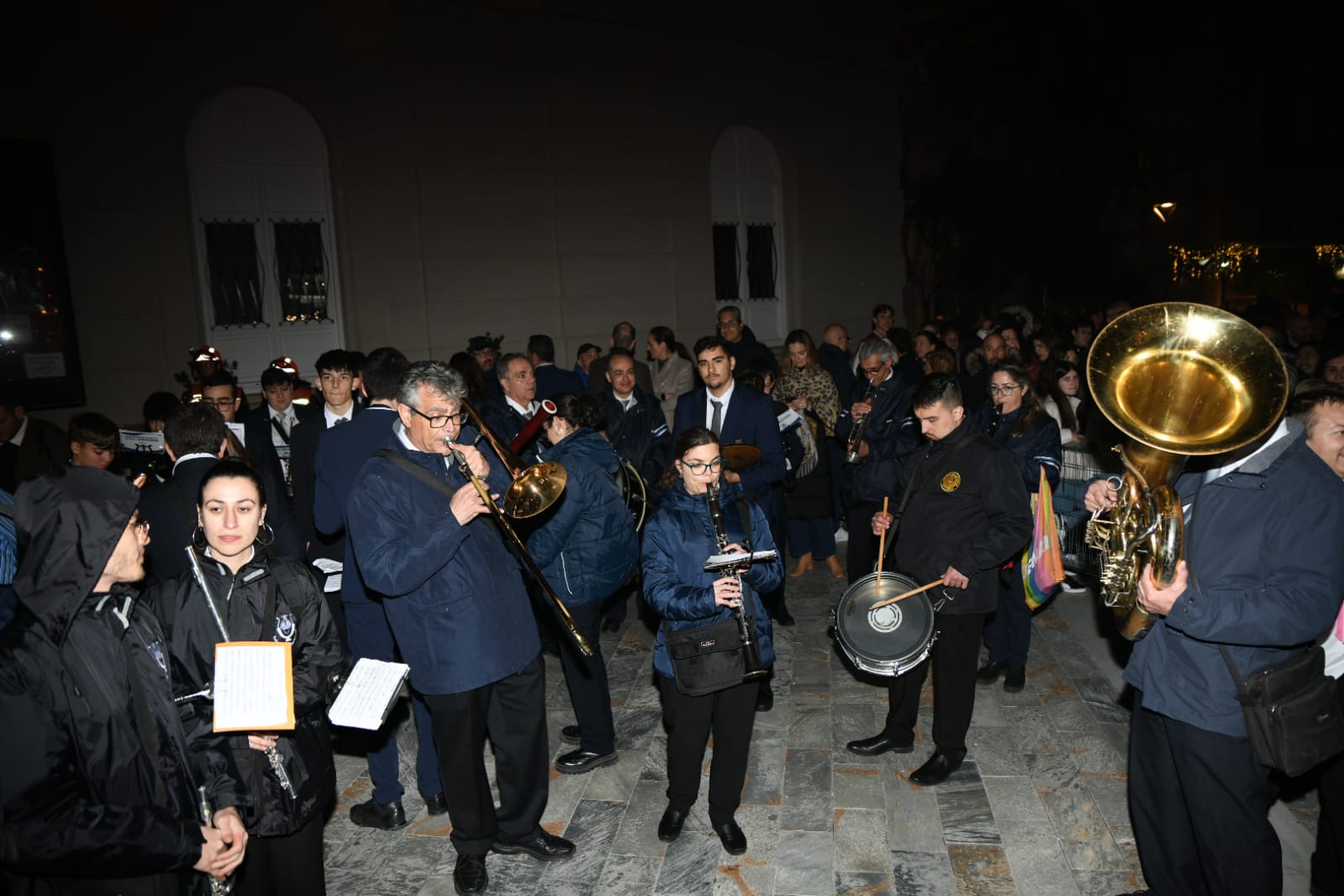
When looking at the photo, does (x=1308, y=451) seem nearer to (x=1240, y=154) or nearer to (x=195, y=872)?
(x=195, y=872)

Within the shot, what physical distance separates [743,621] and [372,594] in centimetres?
192

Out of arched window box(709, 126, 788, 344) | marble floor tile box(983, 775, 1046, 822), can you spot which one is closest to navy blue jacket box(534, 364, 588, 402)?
marble floor tile box(983, 775, 1046, 822)

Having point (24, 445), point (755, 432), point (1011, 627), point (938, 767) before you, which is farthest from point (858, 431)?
point (24, 445)

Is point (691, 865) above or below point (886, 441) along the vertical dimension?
below

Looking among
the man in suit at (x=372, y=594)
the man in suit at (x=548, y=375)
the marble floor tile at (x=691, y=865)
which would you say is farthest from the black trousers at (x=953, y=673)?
the man in suit at (x=548, y=375)

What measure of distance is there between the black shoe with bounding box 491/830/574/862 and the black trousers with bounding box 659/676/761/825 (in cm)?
63

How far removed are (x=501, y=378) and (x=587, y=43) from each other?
8144 mm

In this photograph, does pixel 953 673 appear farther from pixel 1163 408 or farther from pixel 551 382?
pixel 551 382

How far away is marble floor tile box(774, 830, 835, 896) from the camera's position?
4.16 metres

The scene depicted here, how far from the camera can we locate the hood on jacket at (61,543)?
2484 mm

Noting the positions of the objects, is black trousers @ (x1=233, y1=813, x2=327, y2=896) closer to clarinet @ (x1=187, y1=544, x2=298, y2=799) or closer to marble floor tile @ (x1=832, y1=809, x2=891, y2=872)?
clarinet @ (x1=187, y1=544, x2=298, y2=799)

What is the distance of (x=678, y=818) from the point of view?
457 cm

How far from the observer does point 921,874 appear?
421 centimetres

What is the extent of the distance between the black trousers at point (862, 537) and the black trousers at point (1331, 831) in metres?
3.10
